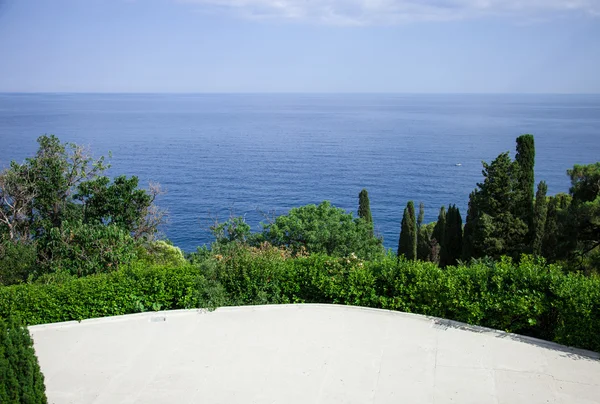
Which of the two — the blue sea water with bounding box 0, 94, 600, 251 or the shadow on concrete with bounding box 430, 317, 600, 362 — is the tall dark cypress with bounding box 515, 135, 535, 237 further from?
the blue sea water with bounding box 0, 94, 600, 251

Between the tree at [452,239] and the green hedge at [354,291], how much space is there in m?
26.6

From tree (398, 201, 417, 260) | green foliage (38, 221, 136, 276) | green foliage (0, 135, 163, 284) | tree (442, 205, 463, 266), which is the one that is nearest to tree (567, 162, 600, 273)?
tree (442, 205, 463, 266)

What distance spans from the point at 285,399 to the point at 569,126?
16022 centimetres

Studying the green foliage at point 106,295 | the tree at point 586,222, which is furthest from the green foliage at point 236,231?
the tree at point 586,222

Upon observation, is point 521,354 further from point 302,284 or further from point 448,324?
point 302,284

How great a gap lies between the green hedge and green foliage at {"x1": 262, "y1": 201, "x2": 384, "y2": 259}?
5706mm

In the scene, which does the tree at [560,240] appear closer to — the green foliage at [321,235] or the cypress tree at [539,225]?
the cypress tree at [539,225]

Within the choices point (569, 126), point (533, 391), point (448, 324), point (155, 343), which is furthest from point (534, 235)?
point (569, 126)

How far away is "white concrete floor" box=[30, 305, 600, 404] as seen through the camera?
8.42m

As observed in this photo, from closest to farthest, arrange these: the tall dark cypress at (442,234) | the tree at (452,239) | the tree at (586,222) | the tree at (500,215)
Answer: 1. the tree at (586,222)
2. the tree at (500,215)
3. the tree at (452,239)
4. the tall dark cypress at (442,234)

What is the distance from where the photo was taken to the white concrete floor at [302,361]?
27.6 ft

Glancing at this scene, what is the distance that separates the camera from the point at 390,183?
252 ft

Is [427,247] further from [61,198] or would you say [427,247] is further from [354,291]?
[354,291]

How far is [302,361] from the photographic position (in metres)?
9.51
